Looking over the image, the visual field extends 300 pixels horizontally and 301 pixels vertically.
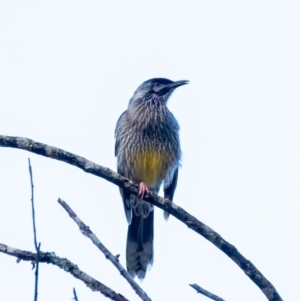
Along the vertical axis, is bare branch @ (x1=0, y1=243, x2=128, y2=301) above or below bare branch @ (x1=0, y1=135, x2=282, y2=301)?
below

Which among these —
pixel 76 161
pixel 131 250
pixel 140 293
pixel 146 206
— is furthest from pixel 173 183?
pixel 140 293

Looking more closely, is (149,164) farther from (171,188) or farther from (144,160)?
(171,188)

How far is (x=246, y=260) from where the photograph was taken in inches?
152

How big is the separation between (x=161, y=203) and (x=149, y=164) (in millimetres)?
2756

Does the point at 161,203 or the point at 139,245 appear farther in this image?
the point at 139,245

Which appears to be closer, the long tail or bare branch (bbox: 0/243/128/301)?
bare branch (bbox: 0/243/128/301)

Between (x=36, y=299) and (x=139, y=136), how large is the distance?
16.0 feet

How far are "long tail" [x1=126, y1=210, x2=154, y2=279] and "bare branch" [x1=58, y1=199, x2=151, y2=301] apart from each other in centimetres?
340

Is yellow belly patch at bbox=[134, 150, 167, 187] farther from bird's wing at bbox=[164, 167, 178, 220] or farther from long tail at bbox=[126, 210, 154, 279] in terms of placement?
long tail at bbox=[126, 210, 154, 279]

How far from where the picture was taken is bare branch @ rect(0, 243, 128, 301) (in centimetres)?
346

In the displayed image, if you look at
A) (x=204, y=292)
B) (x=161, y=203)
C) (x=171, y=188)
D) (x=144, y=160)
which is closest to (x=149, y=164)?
(x=144, y=160)

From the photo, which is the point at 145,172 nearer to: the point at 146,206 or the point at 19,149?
the point at 146,206

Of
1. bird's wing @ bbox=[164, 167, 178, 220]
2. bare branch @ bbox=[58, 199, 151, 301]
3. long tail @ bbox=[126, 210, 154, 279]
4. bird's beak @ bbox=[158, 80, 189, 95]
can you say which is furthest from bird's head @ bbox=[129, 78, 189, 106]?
bare branch @ bbox=[58, 199, 151, 301]

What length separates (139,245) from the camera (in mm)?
7723
